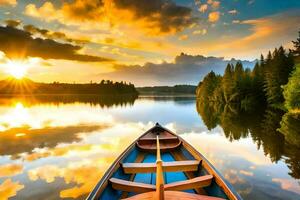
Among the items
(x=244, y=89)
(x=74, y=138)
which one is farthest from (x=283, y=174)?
(x=244, y=89)

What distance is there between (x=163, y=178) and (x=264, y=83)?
52011 millimetres

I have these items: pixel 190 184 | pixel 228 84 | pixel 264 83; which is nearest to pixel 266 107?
pixel 264 83

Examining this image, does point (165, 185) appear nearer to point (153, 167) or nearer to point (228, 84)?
point (153, 167)

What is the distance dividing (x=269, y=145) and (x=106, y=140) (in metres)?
11.6

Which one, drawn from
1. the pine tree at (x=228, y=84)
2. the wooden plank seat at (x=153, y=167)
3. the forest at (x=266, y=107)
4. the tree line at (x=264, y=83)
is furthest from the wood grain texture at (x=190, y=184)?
the pine tree at (x=228, y=84)

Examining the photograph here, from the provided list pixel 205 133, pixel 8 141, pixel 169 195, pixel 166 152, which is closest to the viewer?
pixel 169 195

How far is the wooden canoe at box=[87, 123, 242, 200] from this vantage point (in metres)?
4.95

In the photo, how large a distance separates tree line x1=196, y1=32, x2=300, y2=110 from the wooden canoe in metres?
27.7

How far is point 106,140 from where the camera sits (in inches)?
715

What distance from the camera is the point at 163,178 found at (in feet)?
23.8

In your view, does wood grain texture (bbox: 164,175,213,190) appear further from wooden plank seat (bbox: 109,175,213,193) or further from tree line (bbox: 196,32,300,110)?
tree line (bbox: 196,32,300,110)

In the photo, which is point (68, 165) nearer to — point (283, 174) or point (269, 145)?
point (283, 174)

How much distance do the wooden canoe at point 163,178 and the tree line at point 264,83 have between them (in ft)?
90.8

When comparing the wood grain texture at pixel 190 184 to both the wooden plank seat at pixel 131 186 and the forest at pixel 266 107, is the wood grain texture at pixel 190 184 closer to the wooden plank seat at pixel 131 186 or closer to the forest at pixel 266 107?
the wooden plank seat at pixel 131 186
